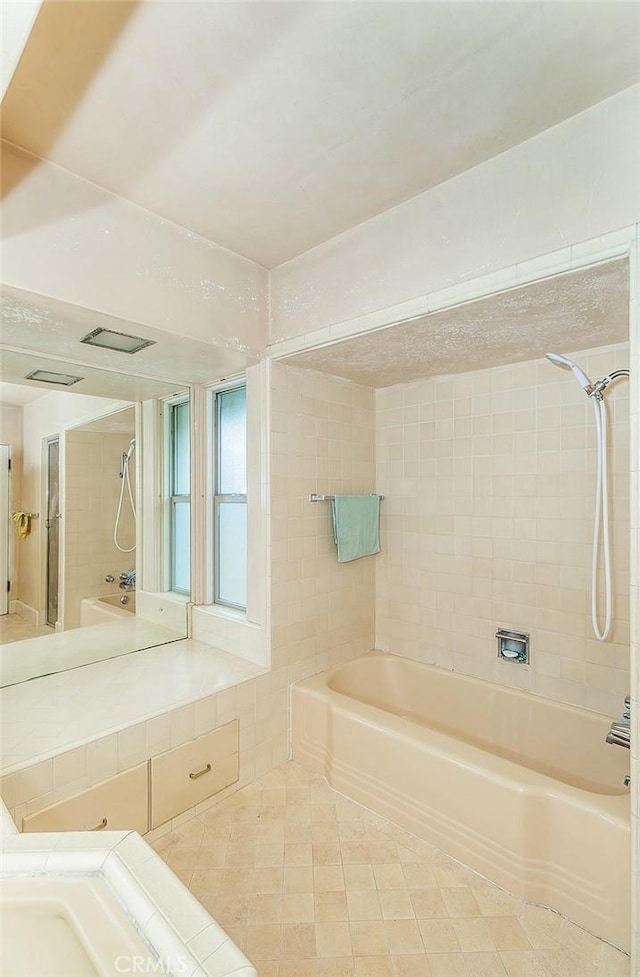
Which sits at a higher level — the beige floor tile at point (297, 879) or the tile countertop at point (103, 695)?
the tile countertop at point (103, 695)

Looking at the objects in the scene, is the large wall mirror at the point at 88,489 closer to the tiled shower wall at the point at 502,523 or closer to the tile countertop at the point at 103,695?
the tile countertop at the point at 103,695

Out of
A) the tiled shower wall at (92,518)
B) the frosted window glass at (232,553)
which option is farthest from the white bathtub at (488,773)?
the tiled shower wall at (92,518)

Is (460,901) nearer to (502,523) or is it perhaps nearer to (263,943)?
(263,943)

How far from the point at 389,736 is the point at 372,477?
1466 mm

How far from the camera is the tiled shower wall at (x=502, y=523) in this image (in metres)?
2.07

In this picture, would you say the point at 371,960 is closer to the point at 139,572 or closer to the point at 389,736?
the point at 389,736

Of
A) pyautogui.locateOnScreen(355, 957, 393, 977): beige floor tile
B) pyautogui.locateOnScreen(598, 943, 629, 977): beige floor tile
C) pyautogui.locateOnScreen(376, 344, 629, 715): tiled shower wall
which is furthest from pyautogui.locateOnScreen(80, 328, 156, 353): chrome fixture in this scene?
pyautogui.locateOnScreen(598, 943, 629, 977): beige floor tile

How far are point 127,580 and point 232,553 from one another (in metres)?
0.57

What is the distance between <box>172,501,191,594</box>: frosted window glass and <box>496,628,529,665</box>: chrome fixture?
1.76 m

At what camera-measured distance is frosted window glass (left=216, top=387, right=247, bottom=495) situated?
255cm

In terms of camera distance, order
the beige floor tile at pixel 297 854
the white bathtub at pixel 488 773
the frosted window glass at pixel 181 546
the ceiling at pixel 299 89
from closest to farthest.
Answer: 1. the ceiling at pixel 299 89
2. the white bathtub at pixel 488 773
3. the beige floor tile at pixel 297 854
4. the frosted window glass at pixel 181 546

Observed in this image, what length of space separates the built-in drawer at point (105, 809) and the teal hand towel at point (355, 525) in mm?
1338

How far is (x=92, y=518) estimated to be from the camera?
2332 mm

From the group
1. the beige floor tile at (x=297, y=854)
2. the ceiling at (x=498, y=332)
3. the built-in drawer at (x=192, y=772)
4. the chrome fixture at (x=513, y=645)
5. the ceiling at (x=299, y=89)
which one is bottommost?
the beige floor tile at (x=297, y=854)
